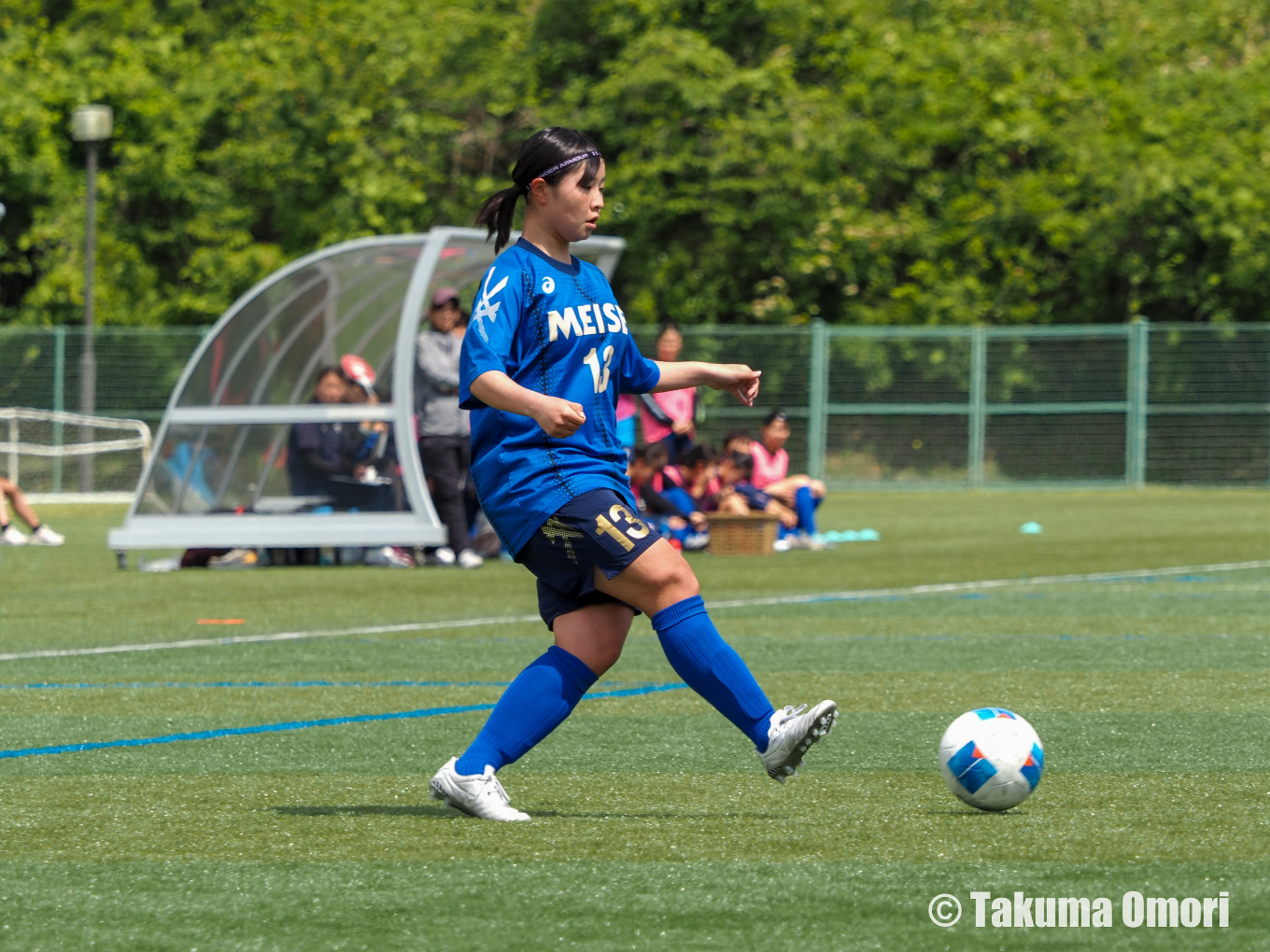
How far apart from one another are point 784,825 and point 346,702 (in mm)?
3009

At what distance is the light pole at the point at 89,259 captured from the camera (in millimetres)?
25078

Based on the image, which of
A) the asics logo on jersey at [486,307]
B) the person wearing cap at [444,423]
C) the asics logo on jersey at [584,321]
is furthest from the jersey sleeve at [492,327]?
the person wearing cap at [444,423]

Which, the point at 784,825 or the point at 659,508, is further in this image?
the point at 659,508

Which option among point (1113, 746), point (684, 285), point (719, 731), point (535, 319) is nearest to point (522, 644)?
point (719, 731)

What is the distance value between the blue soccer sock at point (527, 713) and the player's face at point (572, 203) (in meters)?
1.14

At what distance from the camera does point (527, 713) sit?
498cm

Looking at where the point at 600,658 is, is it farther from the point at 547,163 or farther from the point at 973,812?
the point at 547,163

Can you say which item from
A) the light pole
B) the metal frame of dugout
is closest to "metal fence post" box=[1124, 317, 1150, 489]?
the metal frame of dugout

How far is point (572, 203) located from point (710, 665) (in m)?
1.29

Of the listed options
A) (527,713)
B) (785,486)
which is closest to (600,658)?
(527,713)

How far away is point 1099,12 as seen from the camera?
34906mm

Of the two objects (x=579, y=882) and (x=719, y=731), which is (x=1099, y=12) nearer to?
(x=719, y=731)

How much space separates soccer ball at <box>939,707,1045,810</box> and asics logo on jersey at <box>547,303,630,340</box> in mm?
1411

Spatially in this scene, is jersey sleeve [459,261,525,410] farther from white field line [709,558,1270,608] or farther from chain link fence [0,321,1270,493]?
chain link fence [0,321,1270,493]
